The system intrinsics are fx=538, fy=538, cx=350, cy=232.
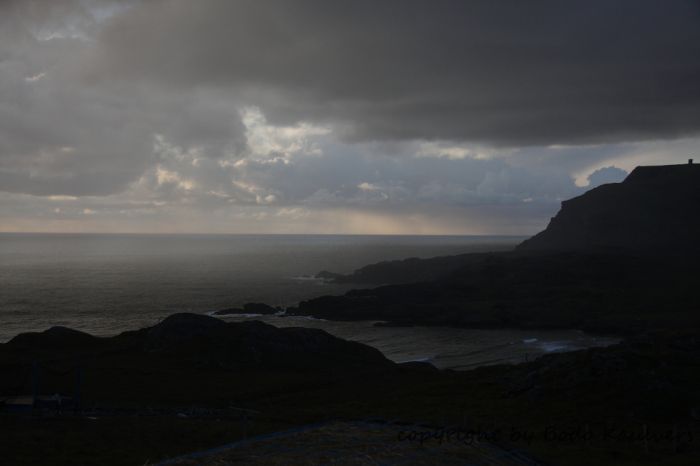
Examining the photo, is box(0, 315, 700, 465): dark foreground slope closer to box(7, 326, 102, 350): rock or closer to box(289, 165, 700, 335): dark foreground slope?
box(7, 326, 102, 350): rock

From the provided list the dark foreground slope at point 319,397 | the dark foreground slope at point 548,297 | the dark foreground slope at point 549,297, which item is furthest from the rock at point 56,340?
the dark foreground slope at point 549,297

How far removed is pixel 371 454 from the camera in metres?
24.9

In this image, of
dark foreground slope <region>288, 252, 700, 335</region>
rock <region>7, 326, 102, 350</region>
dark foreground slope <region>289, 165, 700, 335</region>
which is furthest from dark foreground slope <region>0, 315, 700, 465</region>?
dark foreground slope <region>288, 252, 700, 335</region>

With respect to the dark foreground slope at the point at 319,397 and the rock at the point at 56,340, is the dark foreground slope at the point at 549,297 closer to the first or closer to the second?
the dark foreground slope at the point at 319,397

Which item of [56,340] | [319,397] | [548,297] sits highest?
[56,340]

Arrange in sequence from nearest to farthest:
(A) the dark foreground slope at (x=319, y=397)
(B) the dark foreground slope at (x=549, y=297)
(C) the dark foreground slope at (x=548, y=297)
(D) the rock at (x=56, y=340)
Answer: (A) the dark foreground slope at (x=319, y=397)
(D) the rock at (x=56, y=340)
(C) the dark foreground slope at (x=548, y=297)
(B) the dark foreground slope at (x=549, y=297)

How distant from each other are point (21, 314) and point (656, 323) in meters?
142

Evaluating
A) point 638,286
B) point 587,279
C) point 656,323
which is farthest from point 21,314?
point 638,286

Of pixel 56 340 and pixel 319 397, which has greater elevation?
pixel 56 340

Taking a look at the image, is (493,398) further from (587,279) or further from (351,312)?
(587,279)

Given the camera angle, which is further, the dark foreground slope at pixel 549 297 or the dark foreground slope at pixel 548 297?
the dark foreground slope at pixel 549 297

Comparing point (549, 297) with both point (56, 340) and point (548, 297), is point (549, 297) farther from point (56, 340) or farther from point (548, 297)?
point (56, 340)

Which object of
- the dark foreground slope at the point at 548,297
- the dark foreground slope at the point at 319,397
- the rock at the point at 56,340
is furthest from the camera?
the dark foreground slope at the point at 548,297

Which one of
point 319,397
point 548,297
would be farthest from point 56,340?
point 548,297
